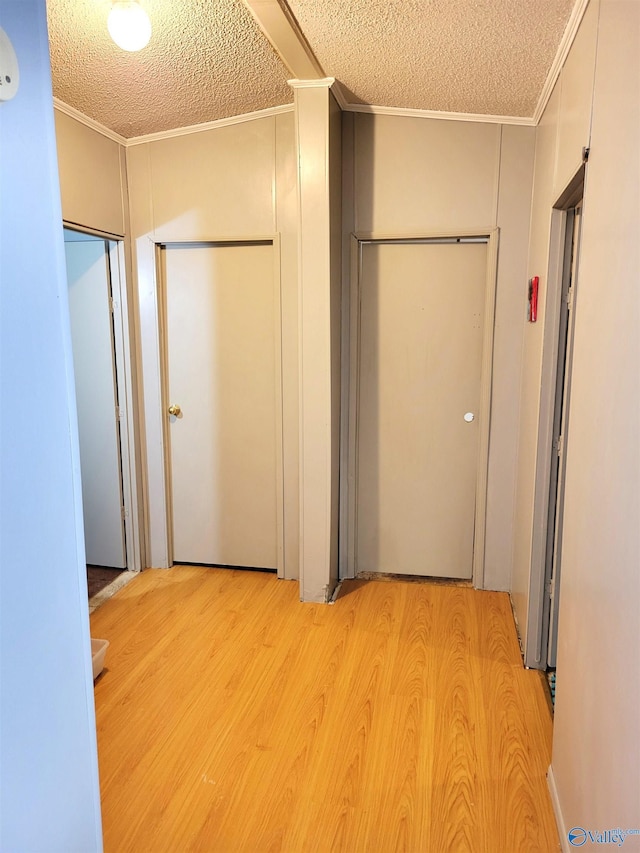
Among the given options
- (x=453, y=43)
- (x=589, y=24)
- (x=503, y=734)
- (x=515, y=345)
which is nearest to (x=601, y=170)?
(x=589, y=24)

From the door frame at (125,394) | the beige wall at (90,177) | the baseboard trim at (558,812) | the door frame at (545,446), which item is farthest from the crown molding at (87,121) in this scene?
the baseboard trim at (558,812)

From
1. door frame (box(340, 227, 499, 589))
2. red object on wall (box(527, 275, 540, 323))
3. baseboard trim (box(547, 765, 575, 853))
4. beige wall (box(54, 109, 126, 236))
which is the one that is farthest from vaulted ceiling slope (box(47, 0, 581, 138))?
baseboard trim (box(547, 765, 575, 853))

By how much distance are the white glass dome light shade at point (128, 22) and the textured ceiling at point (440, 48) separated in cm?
53

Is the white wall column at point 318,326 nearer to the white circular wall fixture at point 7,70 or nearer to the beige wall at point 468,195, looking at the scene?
the beige wall at point 468,195

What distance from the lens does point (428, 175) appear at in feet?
10.2

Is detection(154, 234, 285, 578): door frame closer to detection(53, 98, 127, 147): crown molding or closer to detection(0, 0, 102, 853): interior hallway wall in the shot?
detection(53, 98, 127, 147): crown molding

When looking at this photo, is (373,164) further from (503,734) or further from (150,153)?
(503,734)

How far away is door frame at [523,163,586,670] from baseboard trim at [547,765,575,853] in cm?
67

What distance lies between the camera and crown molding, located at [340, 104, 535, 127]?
2.96m

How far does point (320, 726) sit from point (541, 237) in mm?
2264

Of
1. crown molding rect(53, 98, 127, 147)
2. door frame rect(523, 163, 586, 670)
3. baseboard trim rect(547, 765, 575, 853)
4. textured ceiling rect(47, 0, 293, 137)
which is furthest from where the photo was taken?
crown molding rect(53, 98, 127, 147)

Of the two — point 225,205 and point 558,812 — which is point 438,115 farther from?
point 558,812

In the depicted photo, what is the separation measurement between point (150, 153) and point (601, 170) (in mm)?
2622

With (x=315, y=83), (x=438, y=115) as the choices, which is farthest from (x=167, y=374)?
(x=438, y=115)
